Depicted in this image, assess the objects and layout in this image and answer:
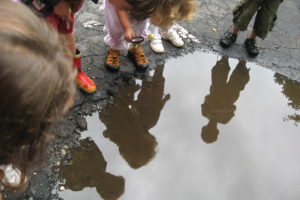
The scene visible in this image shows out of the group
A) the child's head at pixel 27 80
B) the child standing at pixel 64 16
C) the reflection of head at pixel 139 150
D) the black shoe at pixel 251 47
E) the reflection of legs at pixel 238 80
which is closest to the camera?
the child's head at pixel 27 80

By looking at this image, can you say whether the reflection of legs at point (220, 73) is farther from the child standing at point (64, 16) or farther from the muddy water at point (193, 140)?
the child standing at point (64, 16)

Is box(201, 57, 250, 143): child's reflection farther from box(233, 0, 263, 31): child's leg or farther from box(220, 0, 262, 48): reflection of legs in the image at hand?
box(233, 0, 263, 31): child's leg

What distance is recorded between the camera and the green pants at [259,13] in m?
3.05

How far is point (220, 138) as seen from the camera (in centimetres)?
246

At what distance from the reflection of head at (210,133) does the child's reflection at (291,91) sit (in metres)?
0.66

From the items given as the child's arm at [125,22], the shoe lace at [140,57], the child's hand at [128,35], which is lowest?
the shoe lace at [140,57]

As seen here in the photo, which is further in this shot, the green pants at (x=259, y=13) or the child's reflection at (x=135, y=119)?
the green pants at (x=259, y=13)

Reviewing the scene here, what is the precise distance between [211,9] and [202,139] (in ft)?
6.03

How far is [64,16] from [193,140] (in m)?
1.19

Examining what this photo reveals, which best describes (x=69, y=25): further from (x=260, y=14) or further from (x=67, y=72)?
(x=260, y=14)

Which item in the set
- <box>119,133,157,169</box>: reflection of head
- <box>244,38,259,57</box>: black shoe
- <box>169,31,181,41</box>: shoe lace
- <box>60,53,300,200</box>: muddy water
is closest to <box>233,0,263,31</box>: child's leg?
<box>244,38,259,57</box>: black shoe

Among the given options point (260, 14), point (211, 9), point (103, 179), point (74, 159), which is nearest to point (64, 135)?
point (74, 159)

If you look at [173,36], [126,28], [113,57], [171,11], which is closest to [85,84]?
[113,57]

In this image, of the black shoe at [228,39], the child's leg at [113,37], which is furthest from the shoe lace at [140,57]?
the black shoe at [228,39]
